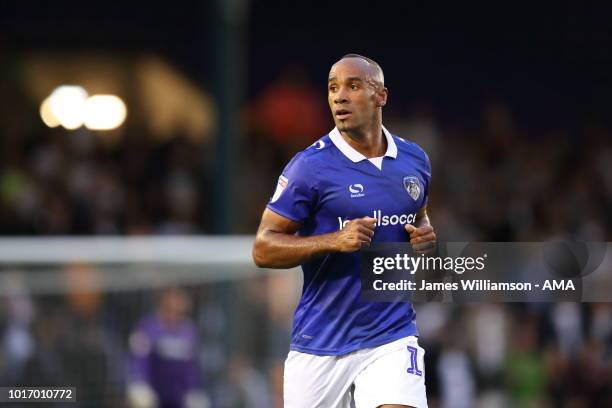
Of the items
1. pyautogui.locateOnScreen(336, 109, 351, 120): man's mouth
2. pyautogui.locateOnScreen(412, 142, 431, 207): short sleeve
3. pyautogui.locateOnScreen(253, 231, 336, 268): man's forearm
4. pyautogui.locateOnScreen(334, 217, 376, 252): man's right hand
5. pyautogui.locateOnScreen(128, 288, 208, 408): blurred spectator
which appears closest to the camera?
pyautogui.locateOnScreen(334, 217, 376, 252): man's right hand

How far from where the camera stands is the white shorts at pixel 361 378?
22.1ft

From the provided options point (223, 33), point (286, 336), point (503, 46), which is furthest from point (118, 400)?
point (503, 46)

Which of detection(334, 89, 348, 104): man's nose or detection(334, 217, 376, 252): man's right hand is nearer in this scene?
detection(334, 217, 376, 252): man's right hand

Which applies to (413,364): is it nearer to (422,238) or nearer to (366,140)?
(422,238)

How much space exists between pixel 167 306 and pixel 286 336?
3.16ft

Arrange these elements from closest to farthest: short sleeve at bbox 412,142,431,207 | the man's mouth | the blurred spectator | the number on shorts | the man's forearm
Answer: the man's forearm, the man's mouth, the number on shorts, short sleeve at bbox 412,142,431,207, the blurred spectator

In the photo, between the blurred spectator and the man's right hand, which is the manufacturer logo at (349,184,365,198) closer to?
the man's right hand

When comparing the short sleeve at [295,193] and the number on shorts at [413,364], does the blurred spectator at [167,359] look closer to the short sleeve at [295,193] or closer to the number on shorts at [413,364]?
the number on shorts at [413,364]

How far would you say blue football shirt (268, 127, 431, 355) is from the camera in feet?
22.1

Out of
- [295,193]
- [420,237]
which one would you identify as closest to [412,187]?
[420,237]

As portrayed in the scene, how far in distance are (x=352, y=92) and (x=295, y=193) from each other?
0.50 meters

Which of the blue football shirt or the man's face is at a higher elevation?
the man's face

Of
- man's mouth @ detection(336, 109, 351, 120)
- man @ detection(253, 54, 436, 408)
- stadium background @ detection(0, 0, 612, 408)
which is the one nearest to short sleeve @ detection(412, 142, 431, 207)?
man @ detection(253, 54, 436, 408)

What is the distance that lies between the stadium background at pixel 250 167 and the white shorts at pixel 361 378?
4.66 meters
